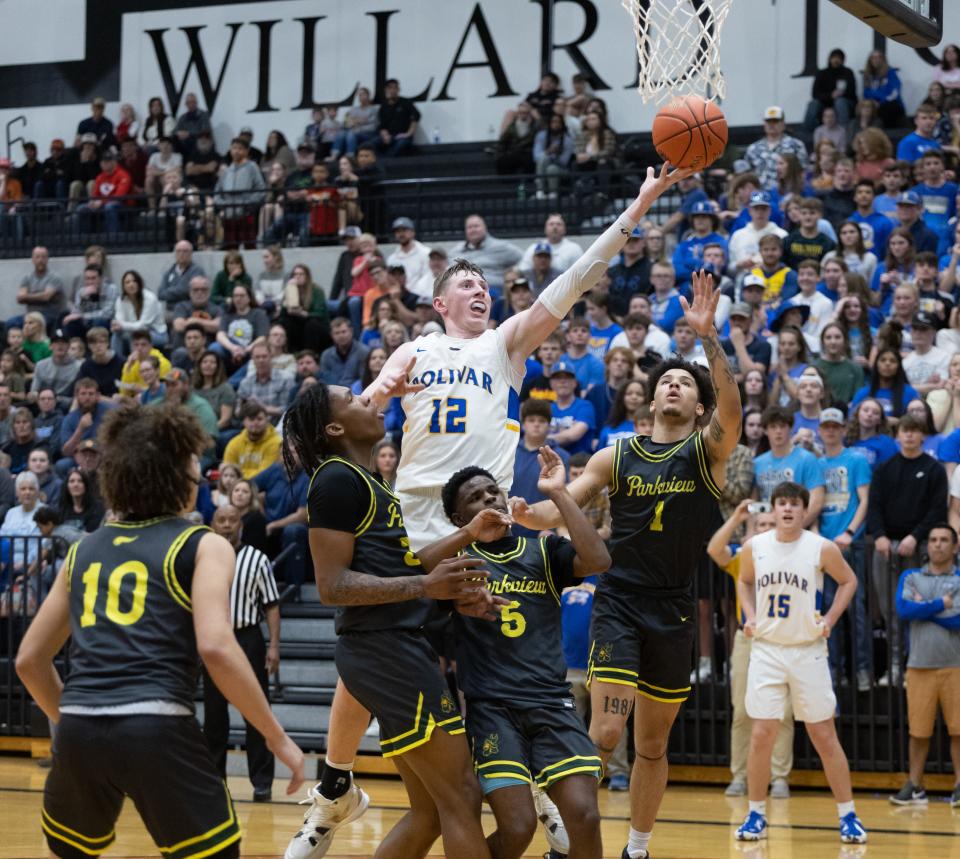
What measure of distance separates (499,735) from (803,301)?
8483 mm

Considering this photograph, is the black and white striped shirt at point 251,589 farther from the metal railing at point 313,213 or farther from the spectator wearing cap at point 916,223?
the metal railing at point 313,213

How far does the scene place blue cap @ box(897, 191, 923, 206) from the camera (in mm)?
14148

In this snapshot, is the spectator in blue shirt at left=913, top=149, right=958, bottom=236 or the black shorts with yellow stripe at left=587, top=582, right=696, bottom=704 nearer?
the black shorts with yellow stripe at left=587, top=582, right=696, bottom=704

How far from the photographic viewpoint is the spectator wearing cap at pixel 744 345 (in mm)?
12705

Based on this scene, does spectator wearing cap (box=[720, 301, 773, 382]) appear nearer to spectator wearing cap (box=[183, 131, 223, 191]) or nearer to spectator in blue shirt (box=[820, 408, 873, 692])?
spectator in blue shirt (box=[820, 408, 873, 692])

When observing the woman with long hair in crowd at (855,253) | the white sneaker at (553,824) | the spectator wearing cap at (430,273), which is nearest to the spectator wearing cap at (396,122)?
the spectator wearing cap at (430,273)

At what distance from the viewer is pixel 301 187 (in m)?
19.5

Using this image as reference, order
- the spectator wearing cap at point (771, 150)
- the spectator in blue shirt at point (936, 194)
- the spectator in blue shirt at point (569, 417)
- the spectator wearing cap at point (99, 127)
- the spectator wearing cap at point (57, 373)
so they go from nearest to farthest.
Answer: the spectator in blue shirt at point (569, 417) → the spectator in blue shirt at point (936, 194) → the spectator wearing cap at point (771, 150) → the spectator wearing cap at point (57, 373) → the spectator wearing cap at point (99, 127)

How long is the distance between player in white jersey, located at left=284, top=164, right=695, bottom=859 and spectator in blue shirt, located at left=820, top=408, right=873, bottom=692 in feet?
16.2

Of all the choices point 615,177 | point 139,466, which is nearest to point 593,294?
point 615,177

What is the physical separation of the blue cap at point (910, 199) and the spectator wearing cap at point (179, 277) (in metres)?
8.12

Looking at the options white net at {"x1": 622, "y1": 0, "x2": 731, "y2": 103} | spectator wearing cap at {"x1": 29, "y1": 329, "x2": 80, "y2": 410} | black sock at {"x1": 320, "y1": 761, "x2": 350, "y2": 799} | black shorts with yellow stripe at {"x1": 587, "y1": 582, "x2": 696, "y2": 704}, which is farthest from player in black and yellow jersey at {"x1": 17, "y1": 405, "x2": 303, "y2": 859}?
spectator wearing cap at {"x1": 29, "y1": 329, "x2": 80, "y2": 410}

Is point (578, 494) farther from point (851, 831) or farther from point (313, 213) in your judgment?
point (313, 213)

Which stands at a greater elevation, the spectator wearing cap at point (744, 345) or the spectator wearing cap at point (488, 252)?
the spectator wearing cap at point (488, 252)
